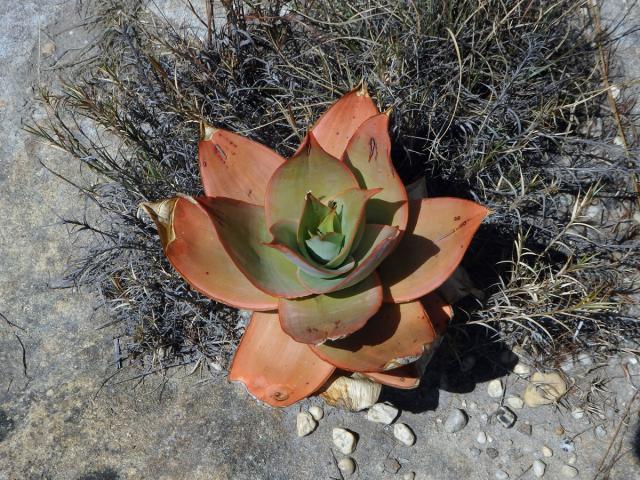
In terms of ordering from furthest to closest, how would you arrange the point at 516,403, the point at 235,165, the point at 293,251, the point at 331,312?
the point at 516,403, the point at 235,165, the point at 331,312, the point at 293,251

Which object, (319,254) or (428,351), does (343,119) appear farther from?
(428,351)

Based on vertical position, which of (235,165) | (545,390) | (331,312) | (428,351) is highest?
(235,165)

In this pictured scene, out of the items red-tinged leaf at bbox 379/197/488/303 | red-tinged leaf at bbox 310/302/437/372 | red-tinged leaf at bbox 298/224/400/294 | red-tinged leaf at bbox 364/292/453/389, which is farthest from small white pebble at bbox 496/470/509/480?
red-tinged leaf at bbox 298/224/400/294

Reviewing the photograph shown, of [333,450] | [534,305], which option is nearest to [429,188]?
[534,305]

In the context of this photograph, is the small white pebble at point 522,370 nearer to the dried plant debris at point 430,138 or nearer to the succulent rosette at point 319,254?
the dried plant debris at point 430,138

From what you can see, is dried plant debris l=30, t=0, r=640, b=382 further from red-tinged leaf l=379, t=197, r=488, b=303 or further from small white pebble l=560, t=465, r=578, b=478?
red-tinged leaf l=379, t=197, r=488, b=303

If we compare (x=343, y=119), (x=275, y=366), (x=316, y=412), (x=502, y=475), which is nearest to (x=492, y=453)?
(x=502, y=475)
